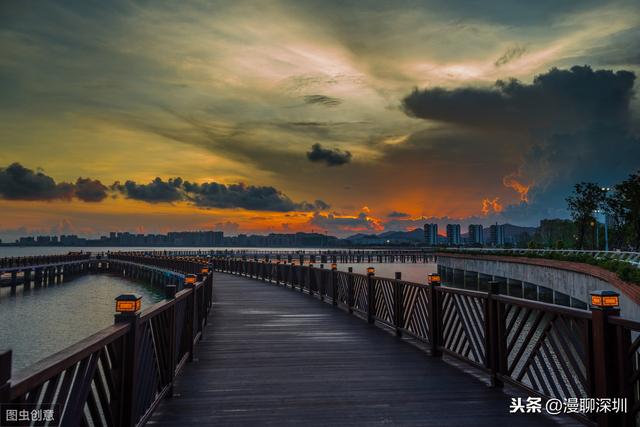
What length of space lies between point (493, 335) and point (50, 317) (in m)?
36.1

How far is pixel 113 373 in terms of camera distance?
12.9 ft

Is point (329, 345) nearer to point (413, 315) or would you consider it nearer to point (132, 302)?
point (413, 315)

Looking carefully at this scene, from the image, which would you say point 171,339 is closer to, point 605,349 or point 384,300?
point 605,349

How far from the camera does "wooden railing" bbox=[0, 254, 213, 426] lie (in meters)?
2.56

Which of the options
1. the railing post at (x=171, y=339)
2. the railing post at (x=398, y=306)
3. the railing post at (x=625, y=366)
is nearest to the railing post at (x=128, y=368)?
the railing post at (x=171, y=339)

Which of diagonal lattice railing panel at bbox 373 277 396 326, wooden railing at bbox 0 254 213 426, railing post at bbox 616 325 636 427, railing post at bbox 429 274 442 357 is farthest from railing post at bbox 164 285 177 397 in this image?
diagonal lattice railing panel at bbox 373 277 396 326

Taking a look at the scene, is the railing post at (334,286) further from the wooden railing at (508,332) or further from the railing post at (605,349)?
the railing post at (605,349)

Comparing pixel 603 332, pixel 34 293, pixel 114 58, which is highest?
pixel 114 58

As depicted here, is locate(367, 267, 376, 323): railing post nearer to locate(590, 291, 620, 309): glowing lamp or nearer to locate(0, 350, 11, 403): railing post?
locate(590, 291, 620, 309): glowing lamp

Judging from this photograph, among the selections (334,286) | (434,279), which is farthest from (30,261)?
(434,279)

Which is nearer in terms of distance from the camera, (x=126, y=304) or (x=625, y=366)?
(x=625, y=366)

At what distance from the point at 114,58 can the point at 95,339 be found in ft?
74.5

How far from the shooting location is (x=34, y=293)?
5106 cm

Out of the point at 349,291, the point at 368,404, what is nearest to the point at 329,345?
the point at 368,404
